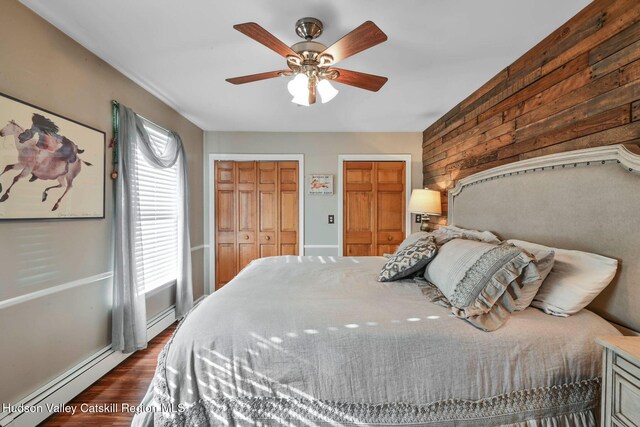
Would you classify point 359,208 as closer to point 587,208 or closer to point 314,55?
point 314,55

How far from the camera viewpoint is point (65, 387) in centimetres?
174

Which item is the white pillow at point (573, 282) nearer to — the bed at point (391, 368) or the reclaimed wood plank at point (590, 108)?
the bed at point (391, 368)

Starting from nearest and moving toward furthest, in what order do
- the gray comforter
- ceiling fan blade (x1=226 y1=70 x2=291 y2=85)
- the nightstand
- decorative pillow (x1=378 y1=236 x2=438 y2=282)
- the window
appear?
the nightstand, the gray comforter, ceiling fan blade (x1=226 y1=70 x2=291 y2=85), decorative pillow (x1=378 y1=236 x2=438 y2=282), the window

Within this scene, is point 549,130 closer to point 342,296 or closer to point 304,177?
point 342,296

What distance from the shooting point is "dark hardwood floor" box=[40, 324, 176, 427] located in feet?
5.43

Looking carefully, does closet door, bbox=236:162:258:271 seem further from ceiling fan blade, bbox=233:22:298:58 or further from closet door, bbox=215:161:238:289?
ceiling fan blade, bbox=233:22:298:58

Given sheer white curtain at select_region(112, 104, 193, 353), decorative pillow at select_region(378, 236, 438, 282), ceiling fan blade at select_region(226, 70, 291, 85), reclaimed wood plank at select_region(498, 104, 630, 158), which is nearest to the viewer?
reclaimed wood plank at select_region(498, 104, 630, 158)

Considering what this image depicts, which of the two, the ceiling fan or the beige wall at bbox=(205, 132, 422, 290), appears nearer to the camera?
the ceiling fan

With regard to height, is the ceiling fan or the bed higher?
the ceiling fan

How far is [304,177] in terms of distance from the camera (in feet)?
12.7

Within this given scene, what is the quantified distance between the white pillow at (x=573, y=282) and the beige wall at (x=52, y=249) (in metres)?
2.76

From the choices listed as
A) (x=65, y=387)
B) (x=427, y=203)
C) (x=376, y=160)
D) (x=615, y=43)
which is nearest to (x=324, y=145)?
(x=376, y=160)

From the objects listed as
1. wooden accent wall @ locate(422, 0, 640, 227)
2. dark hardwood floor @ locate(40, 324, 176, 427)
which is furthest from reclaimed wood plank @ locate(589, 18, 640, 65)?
dark hardwood floor @ locate(40, 324, 176, 427)

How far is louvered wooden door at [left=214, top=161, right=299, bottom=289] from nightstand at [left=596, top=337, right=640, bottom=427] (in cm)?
323
